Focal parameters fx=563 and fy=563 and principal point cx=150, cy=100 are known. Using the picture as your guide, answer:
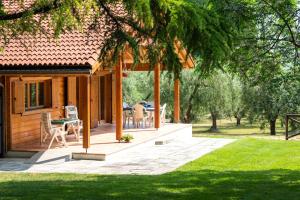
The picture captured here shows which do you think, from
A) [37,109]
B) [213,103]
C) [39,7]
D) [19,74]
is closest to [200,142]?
[37,109]

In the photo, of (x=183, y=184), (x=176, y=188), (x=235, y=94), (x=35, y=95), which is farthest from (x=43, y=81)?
(x=235, y=94)

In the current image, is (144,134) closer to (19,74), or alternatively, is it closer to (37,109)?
(37,109)

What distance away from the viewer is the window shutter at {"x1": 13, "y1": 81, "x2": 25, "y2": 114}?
52.7 feet

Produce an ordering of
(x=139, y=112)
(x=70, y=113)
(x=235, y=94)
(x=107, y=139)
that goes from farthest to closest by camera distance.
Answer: (x=235, y=94) < (x=139, y=112) < (x=70, y=113) < (x=107, y=139)

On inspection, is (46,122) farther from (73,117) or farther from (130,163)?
(130,163)

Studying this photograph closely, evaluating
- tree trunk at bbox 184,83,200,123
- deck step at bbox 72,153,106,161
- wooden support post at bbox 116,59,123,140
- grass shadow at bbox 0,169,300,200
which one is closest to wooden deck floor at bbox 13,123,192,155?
deck step at bbox 72,153,106,161

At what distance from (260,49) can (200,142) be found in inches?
370

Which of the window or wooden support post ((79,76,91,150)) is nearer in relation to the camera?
wooden support post ((79,76,91,150))

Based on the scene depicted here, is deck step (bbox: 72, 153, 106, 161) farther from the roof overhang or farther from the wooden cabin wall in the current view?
the wooden cabin wall

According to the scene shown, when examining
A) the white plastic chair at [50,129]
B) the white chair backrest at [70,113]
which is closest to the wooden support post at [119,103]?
the white plastic chair at [50,129]

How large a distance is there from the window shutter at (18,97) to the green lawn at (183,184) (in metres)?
3.79

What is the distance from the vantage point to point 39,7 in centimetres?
774

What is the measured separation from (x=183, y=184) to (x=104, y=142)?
7038 mm

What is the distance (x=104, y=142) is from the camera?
653 inches
